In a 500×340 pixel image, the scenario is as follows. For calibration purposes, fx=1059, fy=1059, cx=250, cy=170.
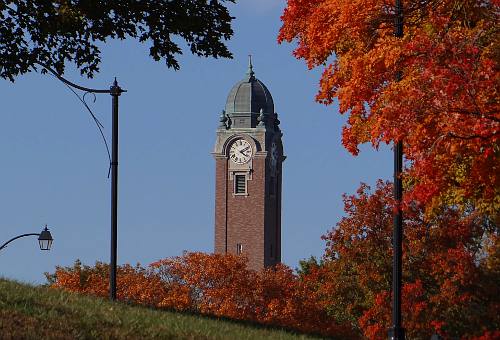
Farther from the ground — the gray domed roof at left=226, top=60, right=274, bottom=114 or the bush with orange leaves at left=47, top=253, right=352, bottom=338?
the gray domed roof at left=226, top=60, right=274, bottom=114

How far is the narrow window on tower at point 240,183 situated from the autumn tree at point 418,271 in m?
75.6

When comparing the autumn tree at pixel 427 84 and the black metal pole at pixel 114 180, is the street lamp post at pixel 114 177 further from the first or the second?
the autumn tree at pixel 427 84

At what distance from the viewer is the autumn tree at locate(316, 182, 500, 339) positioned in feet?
127

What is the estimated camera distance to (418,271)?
1590 inches

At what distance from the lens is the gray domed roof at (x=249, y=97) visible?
400 ft

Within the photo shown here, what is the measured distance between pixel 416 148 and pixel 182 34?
6.55 metres

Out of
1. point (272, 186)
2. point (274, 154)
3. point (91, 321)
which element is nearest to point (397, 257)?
point (91, 321)

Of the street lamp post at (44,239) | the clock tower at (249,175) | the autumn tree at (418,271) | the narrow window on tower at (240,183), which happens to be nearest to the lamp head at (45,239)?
the street lamp post at (44,239)

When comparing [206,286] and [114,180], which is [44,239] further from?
[206,286]

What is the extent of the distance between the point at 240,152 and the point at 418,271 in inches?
3145

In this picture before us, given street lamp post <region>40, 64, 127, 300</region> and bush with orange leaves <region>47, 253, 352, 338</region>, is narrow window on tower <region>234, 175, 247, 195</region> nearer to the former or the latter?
bush with orange leaves <region>47, 253, 352, 338</region>

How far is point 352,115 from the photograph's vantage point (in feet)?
85.6

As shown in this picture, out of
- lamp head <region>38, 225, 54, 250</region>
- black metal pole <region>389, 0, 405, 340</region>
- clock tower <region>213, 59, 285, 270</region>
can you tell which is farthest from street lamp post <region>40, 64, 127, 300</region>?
clock tower <region>213, 59, 285, 270</region>

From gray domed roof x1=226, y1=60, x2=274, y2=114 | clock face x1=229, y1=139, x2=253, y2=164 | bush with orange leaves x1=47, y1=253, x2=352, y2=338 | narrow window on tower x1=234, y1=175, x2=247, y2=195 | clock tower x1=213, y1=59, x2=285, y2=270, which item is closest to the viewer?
bush with orange leaves x1=47, y1=253, x2=352, y2=338
